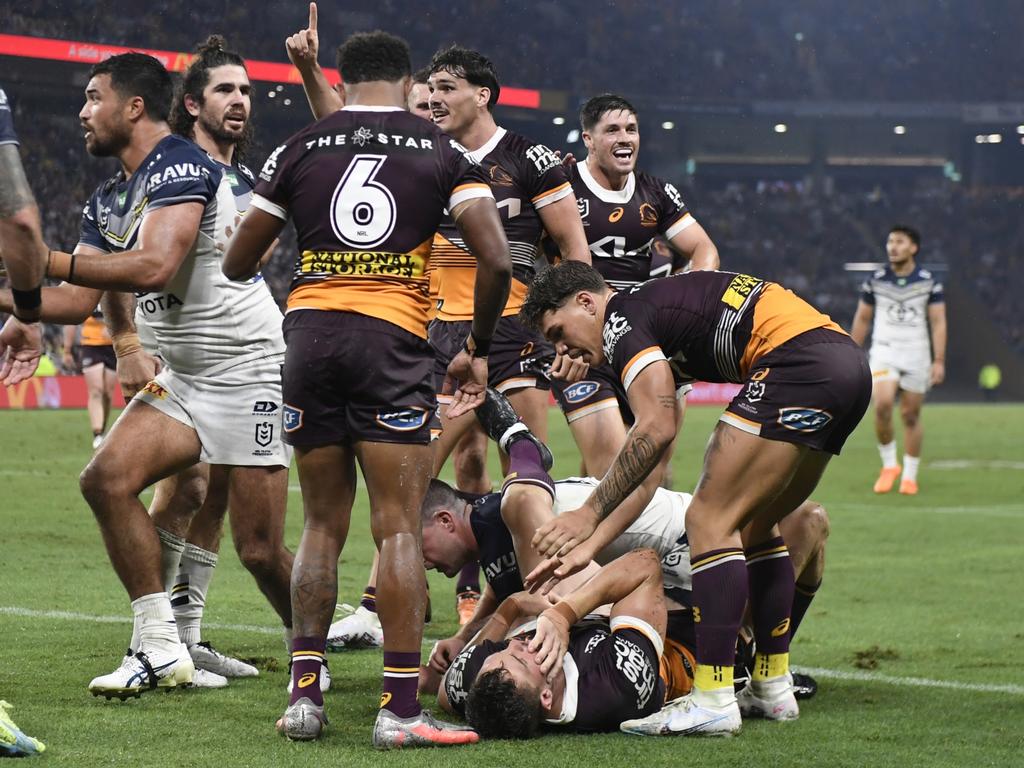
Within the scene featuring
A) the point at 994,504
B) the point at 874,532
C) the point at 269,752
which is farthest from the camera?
the point at 994,504

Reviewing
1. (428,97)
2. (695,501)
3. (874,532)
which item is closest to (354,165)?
(695,501)

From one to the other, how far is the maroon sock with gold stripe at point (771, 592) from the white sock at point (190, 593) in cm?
220

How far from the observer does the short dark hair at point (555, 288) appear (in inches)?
184

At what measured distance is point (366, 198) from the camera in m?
4.24

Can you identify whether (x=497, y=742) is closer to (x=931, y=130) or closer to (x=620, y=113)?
(x=620, y=113)

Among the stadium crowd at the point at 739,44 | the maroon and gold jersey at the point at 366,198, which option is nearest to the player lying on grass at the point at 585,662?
the maroon and gold jersey at the point at 366,198

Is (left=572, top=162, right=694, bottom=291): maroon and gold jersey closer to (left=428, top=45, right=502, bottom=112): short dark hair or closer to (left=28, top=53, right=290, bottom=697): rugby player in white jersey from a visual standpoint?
(left=428, top=45, right=502, bottom=112): short dark hair

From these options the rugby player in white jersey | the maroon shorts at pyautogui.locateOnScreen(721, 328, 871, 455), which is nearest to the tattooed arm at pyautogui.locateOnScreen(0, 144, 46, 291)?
the rugby player in white jersey

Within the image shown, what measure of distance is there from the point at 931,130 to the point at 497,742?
4557 centimetres

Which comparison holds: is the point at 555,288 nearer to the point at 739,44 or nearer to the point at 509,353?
the point at 509,353

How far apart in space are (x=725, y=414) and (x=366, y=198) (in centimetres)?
143

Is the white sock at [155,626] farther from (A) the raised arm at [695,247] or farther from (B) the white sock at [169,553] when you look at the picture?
(A) the raised arm at [695,247]

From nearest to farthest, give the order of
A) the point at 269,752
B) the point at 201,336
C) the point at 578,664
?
1. the point at 269,752
2. the point at 578,664
3. the point at 201,336

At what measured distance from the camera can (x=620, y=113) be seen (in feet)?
24.3
